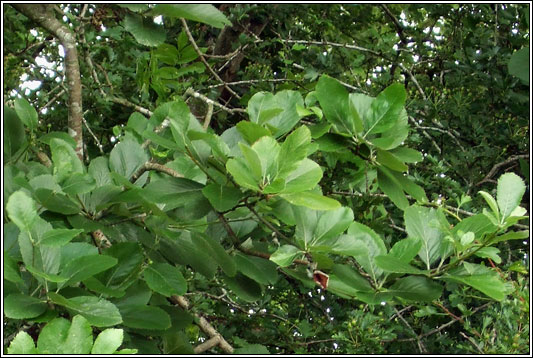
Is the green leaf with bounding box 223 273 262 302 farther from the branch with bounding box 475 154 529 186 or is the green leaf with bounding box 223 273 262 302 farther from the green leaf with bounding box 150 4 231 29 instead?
the branch with bounding box 475 154 529 186

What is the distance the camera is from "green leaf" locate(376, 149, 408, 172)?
3.15ft

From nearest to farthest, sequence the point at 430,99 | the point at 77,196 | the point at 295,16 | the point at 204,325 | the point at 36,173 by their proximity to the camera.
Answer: the point at 77,196, the point at 36,173, the point at 204,325, the point at 430,99, the point at 295,16

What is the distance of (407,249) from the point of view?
0.87 m

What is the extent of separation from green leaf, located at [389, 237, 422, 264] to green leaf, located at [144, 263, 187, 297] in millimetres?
310

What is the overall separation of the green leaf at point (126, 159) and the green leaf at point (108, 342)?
0.32m

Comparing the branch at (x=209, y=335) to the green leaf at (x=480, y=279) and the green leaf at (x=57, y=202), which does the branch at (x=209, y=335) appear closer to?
the green leaf at (x=57, y=202)

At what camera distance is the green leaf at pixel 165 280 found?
3.24 ft

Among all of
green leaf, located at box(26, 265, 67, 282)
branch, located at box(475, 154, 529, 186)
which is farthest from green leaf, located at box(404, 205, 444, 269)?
branch, located at box(475, 154, 529, 186)

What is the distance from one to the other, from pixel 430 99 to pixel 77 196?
4.04 feet

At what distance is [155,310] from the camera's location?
100cm

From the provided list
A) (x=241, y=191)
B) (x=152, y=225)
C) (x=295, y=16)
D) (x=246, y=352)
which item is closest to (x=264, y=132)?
(x=241, y=191)

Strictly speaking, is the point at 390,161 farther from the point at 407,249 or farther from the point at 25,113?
the point at 25,113

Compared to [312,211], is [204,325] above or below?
below

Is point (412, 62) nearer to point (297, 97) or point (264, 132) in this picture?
point (297, 97)
